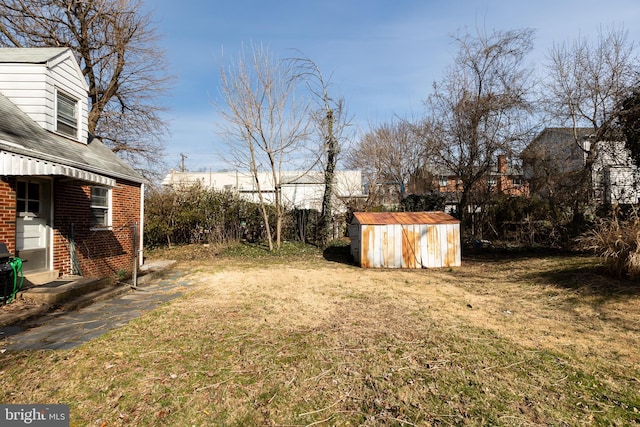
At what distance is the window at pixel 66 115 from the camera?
800 centimetres


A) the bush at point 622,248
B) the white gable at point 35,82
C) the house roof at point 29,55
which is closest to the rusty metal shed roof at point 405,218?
the bush at point 622,248

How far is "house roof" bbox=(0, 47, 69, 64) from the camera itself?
7.35 m

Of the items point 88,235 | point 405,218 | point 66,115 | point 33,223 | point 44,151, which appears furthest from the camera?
point 405,218

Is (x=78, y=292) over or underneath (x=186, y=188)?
underneath

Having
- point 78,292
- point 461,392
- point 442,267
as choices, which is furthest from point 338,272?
point 461,392

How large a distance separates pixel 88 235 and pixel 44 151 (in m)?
2.44

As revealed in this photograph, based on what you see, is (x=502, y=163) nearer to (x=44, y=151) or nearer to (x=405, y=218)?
(x=405, y=218)

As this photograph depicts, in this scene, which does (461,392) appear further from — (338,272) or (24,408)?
(338,272)

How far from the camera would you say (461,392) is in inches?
117

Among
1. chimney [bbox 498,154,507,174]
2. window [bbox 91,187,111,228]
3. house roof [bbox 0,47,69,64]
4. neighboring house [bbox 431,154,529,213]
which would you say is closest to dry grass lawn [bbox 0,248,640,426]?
window [bbox 91,187,111,228]

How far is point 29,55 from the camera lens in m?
7.75

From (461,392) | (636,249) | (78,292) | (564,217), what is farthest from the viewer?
(564,217)

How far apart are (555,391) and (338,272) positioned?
23.7 feet

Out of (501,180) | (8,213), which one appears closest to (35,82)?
(8,213)
